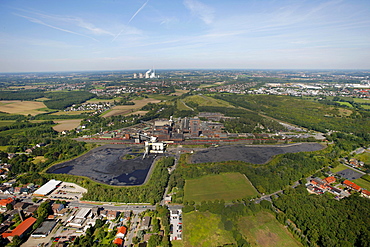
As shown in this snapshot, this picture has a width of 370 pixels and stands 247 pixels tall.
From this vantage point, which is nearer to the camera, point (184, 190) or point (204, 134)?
point (184, 190)

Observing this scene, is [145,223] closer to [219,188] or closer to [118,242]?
[118,242]

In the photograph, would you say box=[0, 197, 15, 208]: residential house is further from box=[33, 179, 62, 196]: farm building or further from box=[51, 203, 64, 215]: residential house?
box=[51, 203, 64, 215]: residential house

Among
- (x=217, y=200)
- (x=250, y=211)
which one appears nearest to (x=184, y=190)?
(x=217, y=200)

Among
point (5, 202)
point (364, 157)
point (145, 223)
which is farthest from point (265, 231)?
point (364, 157)

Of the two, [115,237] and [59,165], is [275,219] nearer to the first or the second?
[115,237]

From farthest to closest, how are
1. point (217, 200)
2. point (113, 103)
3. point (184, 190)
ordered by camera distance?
point (113, 103), point (184, 190), point (217, 200)

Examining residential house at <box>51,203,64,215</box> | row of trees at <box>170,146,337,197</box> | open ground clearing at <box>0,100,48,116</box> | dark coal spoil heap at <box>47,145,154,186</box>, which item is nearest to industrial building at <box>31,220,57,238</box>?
residential house at <box>51,203,64,215</box>
